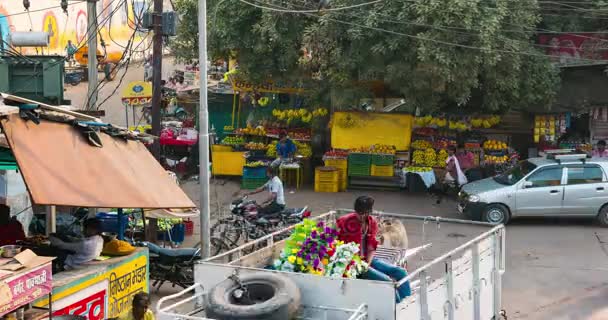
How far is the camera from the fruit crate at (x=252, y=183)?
20.4 metres

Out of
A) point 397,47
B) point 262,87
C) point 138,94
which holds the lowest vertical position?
point 138,94

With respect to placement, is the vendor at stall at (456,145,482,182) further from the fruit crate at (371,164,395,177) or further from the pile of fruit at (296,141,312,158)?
the pile of fruit at (296,141,312,158)

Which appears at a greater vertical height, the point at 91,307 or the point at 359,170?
the point at 359,170

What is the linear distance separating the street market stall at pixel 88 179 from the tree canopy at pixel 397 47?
31.6 ft

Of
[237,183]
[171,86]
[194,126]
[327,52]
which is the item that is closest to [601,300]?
[327,52]

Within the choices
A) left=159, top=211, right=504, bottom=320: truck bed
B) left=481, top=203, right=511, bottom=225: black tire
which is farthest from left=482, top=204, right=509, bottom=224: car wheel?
left=159, top=211, right=504, bottom=320: truck bed

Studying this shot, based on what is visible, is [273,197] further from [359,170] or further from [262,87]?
[262,87]

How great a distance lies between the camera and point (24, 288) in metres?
5.94

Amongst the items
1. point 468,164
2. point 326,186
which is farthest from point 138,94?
point 468,164

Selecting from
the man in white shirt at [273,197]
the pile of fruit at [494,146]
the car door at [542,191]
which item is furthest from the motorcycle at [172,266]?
the pile of fruit at [494,146]

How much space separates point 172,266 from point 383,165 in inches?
401

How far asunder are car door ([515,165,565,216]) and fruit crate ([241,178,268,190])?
7620 millimetres

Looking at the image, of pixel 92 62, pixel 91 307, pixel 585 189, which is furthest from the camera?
pixel 585 189

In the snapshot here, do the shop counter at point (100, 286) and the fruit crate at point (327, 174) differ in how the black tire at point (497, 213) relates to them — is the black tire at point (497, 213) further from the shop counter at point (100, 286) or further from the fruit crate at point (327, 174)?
the shop counter at point (100, 286)
